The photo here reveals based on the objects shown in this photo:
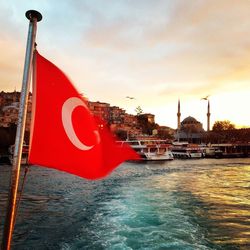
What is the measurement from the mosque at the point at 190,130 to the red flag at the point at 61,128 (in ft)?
392

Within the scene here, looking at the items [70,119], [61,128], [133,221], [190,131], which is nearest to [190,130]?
[190,131]

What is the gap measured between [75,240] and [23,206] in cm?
722

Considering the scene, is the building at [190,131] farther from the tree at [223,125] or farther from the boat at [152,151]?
the boat at [152,151]

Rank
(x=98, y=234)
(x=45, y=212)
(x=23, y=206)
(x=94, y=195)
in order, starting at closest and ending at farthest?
(x=98, y=234), (x=45, y=212), (x=23, y=206), (x=94, y=195)

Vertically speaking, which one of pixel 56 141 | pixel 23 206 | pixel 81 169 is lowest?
pixel 23 206

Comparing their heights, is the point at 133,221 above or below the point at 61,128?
below

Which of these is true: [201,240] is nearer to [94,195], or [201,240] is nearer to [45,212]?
[45,212]

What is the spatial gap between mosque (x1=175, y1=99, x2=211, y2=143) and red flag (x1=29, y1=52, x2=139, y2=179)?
120 meters

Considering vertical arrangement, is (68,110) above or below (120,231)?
above

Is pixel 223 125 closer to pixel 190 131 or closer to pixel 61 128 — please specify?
pixel 190 131

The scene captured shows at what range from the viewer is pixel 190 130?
147375 millimetres

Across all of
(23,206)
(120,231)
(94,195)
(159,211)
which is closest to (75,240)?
(120,231)

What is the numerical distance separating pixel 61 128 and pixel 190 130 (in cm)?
14707

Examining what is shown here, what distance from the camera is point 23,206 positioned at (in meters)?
16.6
